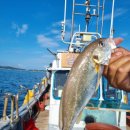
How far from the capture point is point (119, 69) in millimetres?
2357

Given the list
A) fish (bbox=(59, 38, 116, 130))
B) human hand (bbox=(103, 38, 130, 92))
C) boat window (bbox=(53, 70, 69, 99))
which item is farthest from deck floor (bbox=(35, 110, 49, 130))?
human hand (bbox=(103, 38, 130, 92))

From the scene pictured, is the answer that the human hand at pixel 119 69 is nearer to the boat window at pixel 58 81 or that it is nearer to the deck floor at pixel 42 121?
the boat window at pixel 58 81

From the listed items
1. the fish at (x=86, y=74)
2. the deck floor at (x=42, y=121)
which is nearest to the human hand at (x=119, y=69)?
the fish at (x=86, y=74)

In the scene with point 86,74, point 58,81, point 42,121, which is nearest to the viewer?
point 86,74

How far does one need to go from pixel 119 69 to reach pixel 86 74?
259 millimetres

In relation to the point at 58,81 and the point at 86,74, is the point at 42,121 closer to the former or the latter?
the point at 58,81

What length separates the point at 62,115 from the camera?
107 inches

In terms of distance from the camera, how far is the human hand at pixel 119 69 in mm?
2350

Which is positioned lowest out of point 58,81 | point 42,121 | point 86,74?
point 42,121

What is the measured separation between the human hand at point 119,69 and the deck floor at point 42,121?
6990 mm

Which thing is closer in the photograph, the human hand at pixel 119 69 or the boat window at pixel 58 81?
the human hand at pixel 119 69

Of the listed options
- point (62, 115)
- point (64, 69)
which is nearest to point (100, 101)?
point (64, 69)

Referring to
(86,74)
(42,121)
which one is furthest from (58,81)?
(86,74)

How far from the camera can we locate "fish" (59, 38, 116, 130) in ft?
7.57
